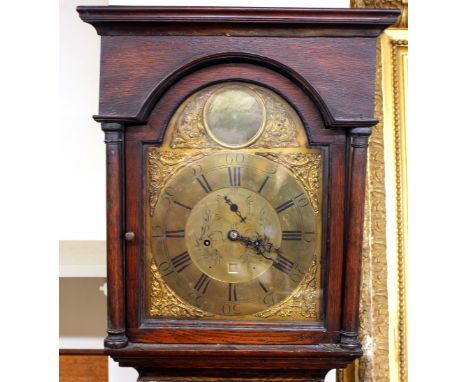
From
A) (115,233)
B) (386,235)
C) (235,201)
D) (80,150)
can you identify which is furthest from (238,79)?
(80,150)

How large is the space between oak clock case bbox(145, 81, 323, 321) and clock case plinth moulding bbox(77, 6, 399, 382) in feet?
0.10

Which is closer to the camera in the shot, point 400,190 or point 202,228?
point 202,228

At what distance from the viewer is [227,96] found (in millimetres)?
970

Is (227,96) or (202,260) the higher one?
(227,96)

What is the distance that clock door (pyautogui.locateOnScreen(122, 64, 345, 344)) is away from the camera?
97 cm

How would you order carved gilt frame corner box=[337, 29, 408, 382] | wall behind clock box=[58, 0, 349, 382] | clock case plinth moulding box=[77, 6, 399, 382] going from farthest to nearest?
1. wall behind clock box=[58, 0, 349, 382]
2. carved gilt frame corner box=[337, 29, 408, 382]
3. clock case plinth moulding box=[77, 6, 399, 382]

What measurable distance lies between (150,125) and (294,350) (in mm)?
578

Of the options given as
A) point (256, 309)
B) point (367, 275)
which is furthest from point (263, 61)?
point (367, 275)

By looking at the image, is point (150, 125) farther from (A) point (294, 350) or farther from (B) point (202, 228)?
(A) point (294, 350)

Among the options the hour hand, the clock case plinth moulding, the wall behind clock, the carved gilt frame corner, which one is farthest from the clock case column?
the carved gilt frame corner

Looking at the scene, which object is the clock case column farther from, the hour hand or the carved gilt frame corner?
the carved gilt frame corner

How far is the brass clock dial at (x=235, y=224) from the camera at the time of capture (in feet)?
3.18

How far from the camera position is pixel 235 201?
38.2 inches

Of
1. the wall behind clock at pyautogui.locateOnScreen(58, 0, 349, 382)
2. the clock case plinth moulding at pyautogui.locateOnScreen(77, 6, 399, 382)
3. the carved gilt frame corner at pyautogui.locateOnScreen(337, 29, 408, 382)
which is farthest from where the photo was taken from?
the wall behind clock at pyautogui.locateOnScreen(58, 0, 349, 382)
